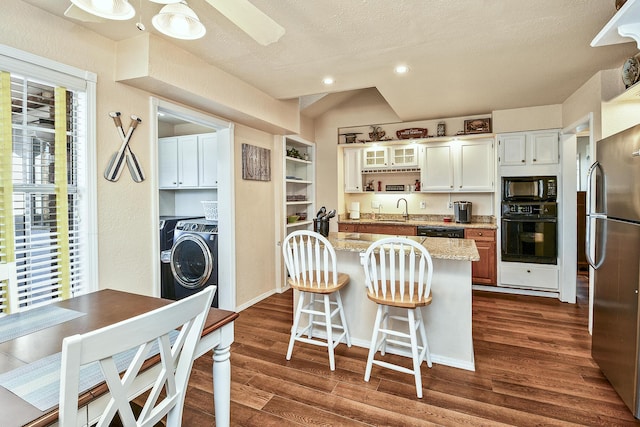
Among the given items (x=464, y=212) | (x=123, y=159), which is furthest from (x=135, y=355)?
(x=464, y=212)

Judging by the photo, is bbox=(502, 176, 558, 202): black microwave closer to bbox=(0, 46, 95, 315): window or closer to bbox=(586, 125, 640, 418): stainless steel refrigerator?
bbox=(586, 125, 640, 418): stainless steel refrigerator

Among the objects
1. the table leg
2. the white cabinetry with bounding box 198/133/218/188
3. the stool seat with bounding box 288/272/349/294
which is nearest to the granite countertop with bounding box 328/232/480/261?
the stool seat with bounding box 288/272/349/294

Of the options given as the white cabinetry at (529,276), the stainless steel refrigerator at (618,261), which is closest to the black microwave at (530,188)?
the white cabinetry at (529,276)

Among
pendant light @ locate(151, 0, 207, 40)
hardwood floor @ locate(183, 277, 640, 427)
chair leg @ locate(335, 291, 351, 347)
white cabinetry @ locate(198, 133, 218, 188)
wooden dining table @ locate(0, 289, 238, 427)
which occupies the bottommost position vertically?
hardwood floor @ locate(183, 277, 640, 427)

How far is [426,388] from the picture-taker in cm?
219

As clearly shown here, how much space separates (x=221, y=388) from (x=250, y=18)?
163cm

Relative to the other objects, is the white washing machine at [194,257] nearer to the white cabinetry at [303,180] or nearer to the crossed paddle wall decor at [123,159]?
the crossed paddle wall decor at [123,159]

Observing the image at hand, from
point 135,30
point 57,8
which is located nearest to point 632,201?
point 135,30

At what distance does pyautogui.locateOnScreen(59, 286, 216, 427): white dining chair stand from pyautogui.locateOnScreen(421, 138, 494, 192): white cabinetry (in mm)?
4312

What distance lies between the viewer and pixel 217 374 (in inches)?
55.5

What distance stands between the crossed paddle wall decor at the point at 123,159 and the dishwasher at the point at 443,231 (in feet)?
11.7

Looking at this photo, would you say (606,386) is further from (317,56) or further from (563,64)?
(317,56)

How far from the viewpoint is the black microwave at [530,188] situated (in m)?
4.06

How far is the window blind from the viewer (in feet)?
5.95
